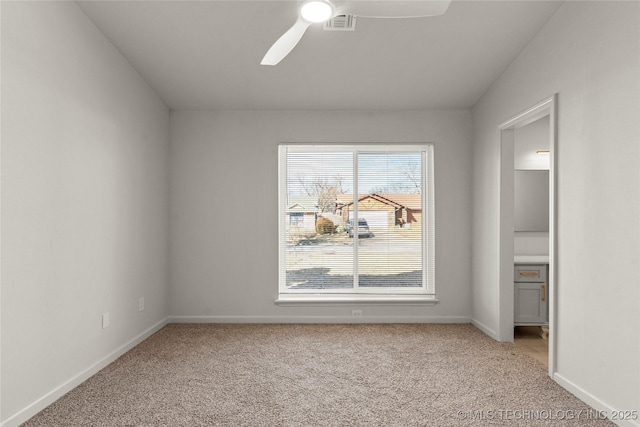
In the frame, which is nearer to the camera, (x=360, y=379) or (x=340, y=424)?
(x=340, y=424)

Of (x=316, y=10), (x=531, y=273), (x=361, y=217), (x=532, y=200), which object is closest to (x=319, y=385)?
(x=361, y=217)

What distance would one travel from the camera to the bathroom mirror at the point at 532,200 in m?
4.42

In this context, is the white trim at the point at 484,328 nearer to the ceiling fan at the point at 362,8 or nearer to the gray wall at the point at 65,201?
the ceiling fan at the point at 362,8

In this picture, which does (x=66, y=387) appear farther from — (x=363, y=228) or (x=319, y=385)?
(x=363, y=228)

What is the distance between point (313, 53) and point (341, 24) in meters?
0.53

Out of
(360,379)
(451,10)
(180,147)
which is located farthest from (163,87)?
Answer: (360,379)

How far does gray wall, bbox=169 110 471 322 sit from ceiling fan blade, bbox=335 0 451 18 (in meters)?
2.54

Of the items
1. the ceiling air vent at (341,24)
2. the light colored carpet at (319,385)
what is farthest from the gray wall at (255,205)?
the ceiling air vent at (341,24)

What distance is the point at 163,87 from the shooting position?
389 centimetres

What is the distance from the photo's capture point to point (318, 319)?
4422 mm

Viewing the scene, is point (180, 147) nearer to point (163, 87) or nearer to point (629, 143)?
point (163, 87)

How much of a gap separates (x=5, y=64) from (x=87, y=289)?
5.06 feet

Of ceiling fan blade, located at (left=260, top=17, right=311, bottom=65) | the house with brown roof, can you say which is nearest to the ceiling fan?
ceiling fan blade, located at (left=260, top=17, right=311, bottom=65)

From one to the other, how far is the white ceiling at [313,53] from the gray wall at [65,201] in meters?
0.36
